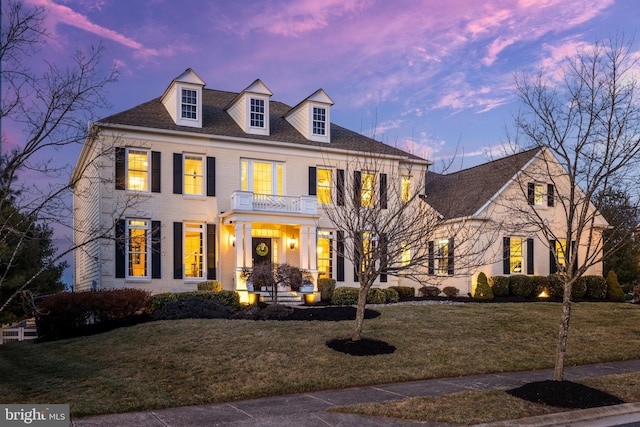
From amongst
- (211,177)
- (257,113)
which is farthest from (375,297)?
(257,113)

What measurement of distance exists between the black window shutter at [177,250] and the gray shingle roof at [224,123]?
3.83 meters

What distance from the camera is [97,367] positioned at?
11070mm

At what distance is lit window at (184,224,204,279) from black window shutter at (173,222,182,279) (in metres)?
0.43

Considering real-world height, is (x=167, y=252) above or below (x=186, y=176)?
below

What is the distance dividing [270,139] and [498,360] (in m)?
14.5

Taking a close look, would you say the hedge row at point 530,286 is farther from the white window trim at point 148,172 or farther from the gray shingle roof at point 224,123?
the white window trim at point 148,172

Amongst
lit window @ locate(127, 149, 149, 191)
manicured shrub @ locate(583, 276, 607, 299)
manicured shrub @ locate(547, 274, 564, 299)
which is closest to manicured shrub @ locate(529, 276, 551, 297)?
manicured shrub @ locate(547, 274, 564, 299)

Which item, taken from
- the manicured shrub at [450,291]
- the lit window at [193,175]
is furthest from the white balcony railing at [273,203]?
the manicured shrub at [450,291]

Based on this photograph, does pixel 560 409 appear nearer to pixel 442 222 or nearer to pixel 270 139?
pixel 442 222

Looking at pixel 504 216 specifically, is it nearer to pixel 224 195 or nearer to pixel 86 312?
pixel 224 195

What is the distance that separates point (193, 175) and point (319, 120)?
6434 millimetres

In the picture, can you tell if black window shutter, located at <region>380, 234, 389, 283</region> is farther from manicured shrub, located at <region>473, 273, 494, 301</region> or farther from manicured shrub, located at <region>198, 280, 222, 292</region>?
manicured shrub, located at <region>473, 273, 494, 301</region>

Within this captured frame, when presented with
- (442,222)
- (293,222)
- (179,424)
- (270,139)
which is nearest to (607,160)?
(442,222)

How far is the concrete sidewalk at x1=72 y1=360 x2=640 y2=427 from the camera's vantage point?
7.61 meters
